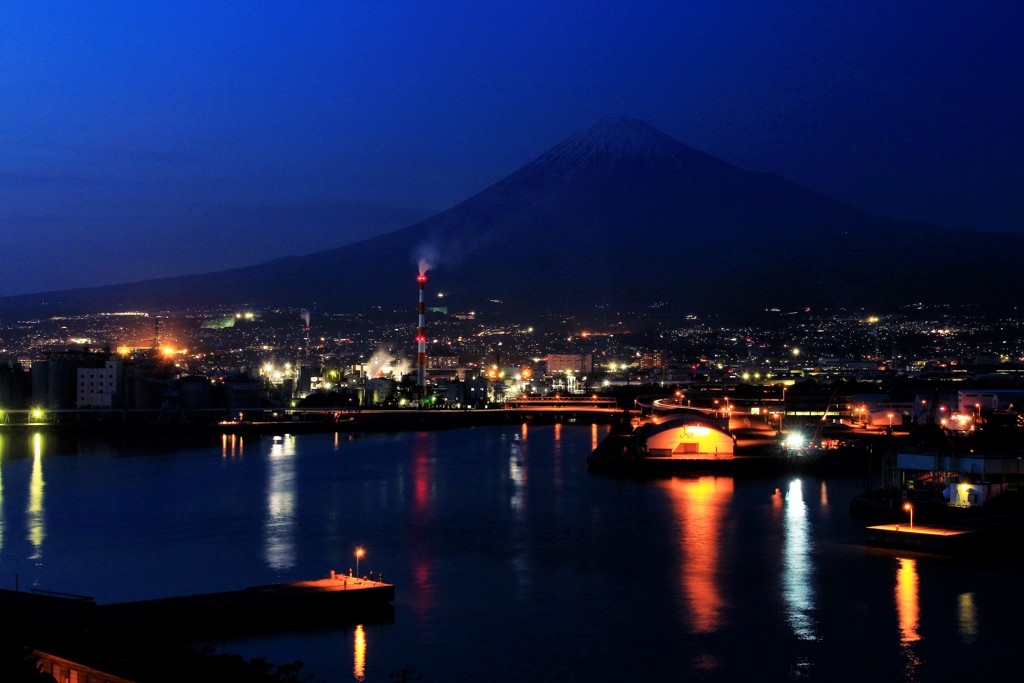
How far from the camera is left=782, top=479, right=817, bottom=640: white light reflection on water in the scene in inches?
202

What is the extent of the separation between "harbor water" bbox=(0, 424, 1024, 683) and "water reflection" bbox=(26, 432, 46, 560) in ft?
0.12

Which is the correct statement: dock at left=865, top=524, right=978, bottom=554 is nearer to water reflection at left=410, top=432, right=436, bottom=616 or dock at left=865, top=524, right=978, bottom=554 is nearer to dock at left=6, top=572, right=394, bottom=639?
water reflection at left=410, top=432, right=436, bottom=616

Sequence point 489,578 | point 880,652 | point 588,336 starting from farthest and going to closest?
1. point 588,336
2. point 489,578
3. point 880,652

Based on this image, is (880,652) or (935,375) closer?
(880,652)

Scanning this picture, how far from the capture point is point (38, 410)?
19.0 m

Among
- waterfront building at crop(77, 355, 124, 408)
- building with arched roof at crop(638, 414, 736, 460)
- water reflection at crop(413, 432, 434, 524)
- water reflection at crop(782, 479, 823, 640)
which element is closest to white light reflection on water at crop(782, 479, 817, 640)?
water reflection at crop(782, 479, 823, 640)

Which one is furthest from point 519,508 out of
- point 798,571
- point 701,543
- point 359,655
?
point 359,655

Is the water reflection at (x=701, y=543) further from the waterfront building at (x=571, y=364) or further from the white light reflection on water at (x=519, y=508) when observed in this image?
the waterfront building at (x=571, y=364)

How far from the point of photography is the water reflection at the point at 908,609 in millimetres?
4578

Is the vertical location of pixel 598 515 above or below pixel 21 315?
below

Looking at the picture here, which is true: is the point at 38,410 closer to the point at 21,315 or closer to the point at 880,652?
the point at 880,652

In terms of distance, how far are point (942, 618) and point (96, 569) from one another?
3771 mm

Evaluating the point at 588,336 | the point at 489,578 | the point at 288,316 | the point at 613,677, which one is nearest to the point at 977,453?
the point at 489,578

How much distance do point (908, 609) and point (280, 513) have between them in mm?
4229
